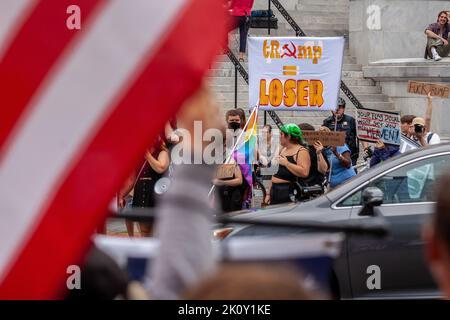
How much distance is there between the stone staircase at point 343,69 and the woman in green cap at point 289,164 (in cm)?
675

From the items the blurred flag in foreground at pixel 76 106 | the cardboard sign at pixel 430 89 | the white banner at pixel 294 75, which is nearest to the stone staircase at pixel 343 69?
the white banner at pixel 294 75

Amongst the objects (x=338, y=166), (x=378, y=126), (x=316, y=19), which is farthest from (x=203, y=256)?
(x=316, y=19)

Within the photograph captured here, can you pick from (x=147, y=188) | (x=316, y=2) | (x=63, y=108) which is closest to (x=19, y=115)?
(x=63, y=108)

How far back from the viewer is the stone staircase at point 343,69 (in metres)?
20.4

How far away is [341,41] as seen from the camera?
15.4 m

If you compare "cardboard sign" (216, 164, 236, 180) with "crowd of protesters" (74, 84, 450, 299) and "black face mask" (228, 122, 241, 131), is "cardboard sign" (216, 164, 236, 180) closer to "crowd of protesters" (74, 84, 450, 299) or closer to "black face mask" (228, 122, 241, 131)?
"black face mask" (228, 122, 241, 131)

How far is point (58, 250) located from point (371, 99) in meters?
19.5

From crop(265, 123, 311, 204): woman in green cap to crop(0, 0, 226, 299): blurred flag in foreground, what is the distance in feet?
29.5

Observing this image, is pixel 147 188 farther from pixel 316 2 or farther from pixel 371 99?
pixel 316 2

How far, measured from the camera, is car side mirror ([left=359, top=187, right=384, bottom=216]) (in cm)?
821

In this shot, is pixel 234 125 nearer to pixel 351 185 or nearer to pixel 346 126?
pixel 346 126

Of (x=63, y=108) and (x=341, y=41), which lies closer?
(x=63, y=108)

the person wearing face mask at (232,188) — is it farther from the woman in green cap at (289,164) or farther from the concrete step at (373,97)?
the concrete step at (373,97)

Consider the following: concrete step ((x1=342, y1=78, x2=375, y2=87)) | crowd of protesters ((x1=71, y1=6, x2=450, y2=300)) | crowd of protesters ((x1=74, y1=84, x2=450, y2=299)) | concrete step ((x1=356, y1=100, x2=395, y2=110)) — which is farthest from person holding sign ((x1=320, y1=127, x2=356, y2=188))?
crowd of protesters ((x1=74, y1=84, x2=450, y2=299))
